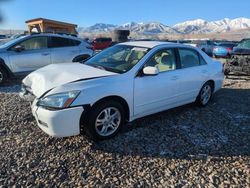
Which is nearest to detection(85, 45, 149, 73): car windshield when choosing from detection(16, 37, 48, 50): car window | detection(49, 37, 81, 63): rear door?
detection(49, 37, 81, 63): rear door

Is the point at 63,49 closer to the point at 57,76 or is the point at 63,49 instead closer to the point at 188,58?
the point at 188,58

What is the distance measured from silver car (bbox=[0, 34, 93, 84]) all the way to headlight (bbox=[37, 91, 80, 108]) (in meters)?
5.03

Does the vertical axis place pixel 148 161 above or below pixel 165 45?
below

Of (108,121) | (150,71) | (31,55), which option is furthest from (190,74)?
(31,55)

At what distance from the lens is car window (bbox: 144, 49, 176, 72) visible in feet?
16.2

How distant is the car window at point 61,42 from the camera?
9.17 metres

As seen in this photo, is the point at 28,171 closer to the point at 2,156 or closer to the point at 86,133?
the point at 2,156

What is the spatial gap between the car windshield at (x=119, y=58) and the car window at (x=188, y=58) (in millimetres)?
962

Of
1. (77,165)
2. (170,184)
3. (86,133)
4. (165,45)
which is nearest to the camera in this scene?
(170,184)

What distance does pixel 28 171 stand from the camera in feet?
11.3

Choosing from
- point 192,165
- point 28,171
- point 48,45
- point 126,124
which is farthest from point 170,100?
point 48,45

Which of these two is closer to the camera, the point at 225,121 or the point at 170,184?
the point at 170,184

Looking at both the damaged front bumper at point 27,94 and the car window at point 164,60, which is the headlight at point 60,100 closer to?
the damaged front bumper at point 27,94

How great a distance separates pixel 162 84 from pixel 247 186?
2.22m
